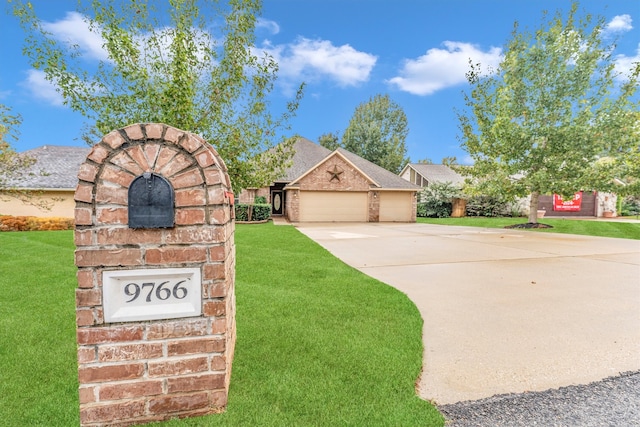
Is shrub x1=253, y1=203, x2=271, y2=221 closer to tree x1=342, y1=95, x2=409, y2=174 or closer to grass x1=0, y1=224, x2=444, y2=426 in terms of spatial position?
grass x1=0, y1=224, x2=444, y2=426

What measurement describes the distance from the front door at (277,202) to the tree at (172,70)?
15922 millimetres

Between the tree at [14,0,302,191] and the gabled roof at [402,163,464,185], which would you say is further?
the gabled roof at [402,163,464,185]

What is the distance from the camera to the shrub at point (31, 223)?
13.2 metres

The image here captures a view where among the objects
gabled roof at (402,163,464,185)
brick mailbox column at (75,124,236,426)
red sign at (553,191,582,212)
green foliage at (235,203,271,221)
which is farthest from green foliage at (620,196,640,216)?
brick mailbox column at (75,124,236,426)

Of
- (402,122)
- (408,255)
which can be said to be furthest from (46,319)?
(402,122)

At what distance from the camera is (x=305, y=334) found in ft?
10.3

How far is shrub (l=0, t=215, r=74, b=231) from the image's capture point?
521 inches

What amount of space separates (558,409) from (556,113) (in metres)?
16.0

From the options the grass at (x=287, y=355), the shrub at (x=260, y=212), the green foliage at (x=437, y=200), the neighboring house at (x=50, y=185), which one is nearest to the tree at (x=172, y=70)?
the grass at (x=287, y=355)

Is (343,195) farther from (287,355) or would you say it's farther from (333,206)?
(287,355)

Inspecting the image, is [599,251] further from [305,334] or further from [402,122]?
[402,122]

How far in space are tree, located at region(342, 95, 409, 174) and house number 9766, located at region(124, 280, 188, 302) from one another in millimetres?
36231

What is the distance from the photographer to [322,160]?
64.1 ft

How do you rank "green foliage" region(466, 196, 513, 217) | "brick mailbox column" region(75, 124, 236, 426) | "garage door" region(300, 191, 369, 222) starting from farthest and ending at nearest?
"green foliage" region(466, 196, 513, 217), "garage door" region(300, 191, 369, 222), "brick mailbox column" region(75, 124, 236, 426)
